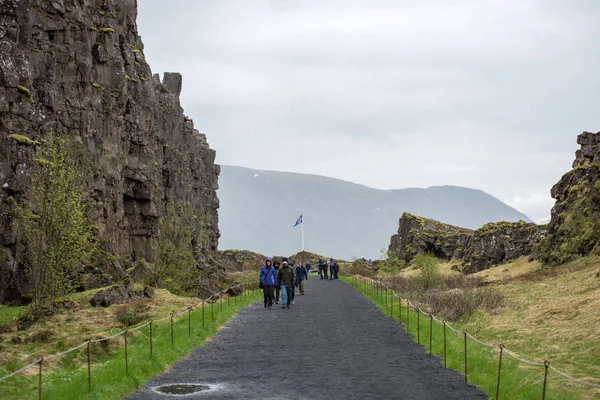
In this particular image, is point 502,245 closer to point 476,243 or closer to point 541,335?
point 476,243

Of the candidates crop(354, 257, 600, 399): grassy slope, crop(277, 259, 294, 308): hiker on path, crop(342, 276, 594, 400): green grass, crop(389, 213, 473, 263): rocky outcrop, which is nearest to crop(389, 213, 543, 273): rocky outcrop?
crop(389, 213, 473, 263): rocky outcrop

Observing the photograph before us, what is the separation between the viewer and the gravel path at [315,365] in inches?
610

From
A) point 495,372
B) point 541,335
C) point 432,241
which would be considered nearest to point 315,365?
point 495,372

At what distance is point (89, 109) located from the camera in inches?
1950

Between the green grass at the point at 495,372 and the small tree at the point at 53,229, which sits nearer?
the green grass at the point at 495,372

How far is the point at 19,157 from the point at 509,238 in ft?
158

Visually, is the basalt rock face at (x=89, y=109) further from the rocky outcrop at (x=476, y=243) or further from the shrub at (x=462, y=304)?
the rocky outcrop at (x=476, y=243)

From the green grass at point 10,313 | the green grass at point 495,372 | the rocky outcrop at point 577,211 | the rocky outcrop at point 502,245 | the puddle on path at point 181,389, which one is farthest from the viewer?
the rocky outcrop at point 502,245

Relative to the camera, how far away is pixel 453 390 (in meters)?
15.7

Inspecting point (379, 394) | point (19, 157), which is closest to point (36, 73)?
point (19, 157)

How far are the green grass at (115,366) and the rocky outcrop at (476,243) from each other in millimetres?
43641

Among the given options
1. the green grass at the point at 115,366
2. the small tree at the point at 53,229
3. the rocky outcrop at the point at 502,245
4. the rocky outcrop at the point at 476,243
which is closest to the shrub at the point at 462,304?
the green grass at the point at 115,366

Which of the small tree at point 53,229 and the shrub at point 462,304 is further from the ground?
the small tree at point 53,229

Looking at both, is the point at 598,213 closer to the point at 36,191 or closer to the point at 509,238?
the point at 509,238
